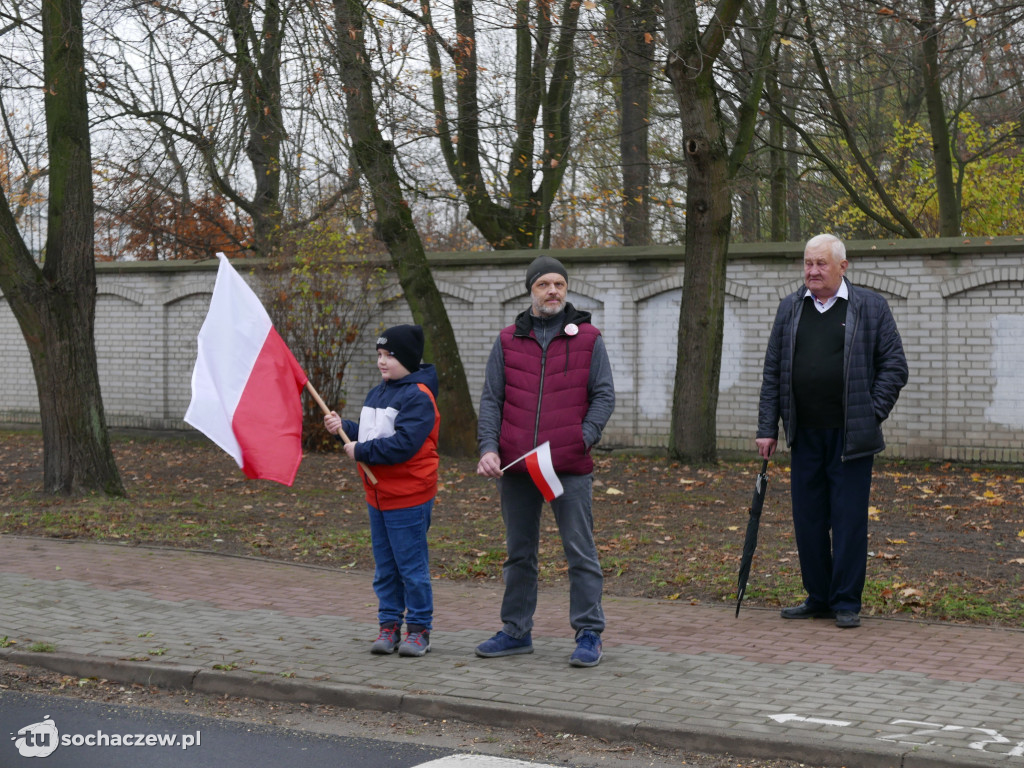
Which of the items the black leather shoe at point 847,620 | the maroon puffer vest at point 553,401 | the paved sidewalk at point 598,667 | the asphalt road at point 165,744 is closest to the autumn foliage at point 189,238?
the paved sidewalk at point 598,667

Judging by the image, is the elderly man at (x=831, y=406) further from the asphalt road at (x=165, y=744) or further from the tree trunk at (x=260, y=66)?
the tree trunk at (x=260, y=66)

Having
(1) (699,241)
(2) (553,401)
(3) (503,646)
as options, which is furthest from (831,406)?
(1) (699,241)

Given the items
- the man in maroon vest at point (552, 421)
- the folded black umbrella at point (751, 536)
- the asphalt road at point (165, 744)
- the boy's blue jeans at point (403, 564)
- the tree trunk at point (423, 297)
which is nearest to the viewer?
the asphalt road at point (165, 744)

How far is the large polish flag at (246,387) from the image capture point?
19.9 feet

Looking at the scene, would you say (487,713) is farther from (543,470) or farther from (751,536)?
(751,536)

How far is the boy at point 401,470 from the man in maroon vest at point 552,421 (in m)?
0.33

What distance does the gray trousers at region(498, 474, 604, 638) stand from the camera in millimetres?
6051

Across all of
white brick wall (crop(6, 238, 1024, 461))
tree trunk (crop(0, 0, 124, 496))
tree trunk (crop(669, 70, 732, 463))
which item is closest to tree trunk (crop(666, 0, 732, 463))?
tree trunk (crop(669, 70, 732, 463))

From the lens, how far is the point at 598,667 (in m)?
6.02

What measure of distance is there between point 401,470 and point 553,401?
0.86 metres

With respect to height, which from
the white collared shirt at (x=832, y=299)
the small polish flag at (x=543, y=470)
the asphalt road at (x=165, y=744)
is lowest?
the asphalt road at (x=165, y=744)

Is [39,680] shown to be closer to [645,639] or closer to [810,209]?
[645,639]

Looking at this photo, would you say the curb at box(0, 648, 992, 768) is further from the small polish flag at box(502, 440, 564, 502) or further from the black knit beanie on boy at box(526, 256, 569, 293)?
the black knit beanie on boy at box(526, 256, 569, 293)

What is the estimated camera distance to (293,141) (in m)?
12.5
